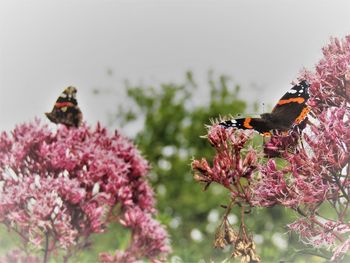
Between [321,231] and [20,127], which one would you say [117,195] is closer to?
[20,127]

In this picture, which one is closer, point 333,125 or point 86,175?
point 333,125

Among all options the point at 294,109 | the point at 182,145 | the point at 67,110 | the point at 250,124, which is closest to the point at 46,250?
the point at 67,110

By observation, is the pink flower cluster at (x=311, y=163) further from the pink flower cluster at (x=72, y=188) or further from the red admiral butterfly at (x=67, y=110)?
the red admiral butterfly at (x=67, y=110)

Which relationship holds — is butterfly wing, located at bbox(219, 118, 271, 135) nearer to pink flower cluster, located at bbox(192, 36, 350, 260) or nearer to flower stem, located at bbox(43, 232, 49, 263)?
pink flower cluster, located at bbox(192, 36, 350, 260)

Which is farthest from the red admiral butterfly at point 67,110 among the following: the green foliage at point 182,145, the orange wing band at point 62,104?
the green foliage at point 182,145

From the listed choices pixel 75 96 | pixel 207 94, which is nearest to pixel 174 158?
pixel 207 94
